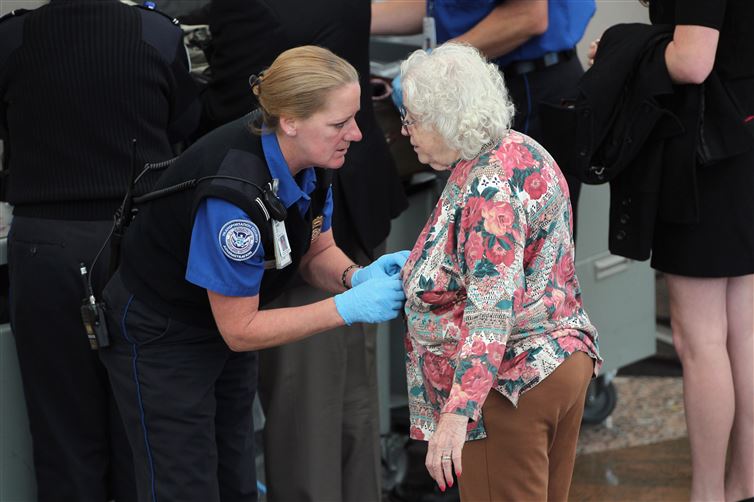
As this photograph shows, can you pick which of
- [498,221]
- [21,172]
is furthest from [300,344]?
[498,221]

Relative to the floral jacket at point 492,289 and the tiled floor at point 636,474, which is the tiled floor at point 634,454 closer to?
the tiled floor at point 636,474

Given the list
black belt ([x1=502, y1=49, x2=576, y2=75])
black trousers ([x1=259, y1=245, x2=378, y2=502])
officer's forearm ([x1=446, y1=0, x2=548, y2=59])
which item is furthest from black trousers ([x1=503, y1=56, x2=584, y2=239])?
black trousers ([x1=259, y1=245, x2=378, y2=502])

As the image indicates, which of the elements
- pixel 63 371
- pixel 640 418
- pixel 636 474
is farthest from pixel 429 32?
pixel 640 418

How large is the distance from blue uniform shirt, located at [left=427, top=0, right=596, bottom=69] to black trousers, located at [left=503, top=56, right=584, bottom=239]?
56 millimetres

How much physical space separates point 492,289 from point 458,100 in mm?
370

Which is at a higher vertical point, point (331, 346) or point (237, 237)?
point (237, 237)

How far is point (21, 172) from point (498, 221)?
1320mm

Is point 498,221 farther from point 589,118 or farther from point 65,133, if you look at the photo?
point 65,133

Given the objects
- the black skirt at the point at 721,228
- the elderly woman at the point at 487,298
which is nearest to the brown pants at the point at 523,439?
the elderly woman at the point at 487,298

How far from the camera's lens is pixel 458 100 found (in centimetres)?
216

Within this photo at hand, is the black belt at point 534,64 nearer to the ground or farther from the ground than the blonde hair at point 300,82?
nearer to the ground

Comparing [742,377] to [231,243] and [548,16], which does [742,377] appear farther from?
[231,243]

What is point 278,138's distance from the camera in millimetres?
Answer: 2328

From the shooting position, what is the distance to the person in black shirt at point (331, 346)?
9.36 feet
